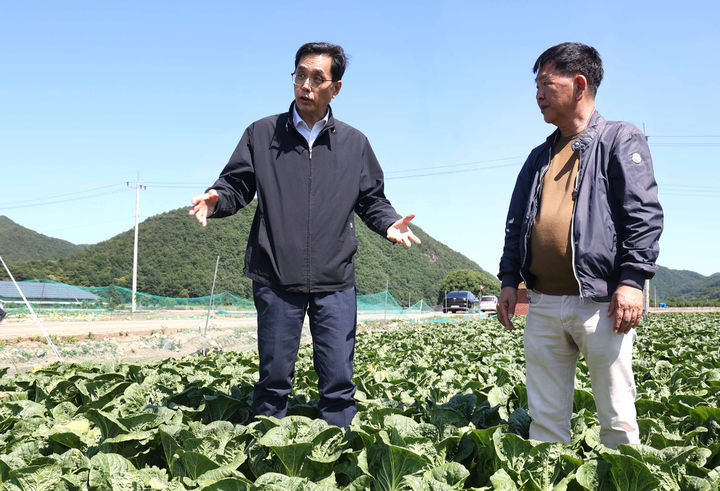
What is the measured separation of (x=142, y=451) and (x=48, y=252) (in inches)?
4433

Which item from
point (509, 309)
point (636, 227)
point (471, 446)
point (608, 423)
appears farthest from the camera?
point (509, 309)

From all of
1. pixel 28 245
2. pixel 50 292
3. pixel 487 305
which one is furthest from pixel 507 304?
pixel 28 245

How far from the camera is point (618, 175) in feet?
7.06

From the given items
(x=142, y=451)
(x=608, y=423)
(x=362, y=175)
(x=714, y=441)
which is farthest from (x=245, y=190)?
(x=714, y=441)

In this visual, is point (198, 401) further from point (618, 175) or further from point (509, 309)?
point (618, 175)

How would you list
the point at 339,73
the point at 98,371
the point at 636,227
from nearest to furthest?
the point at 636,227 → the point at 339,73 → the point at 98,371

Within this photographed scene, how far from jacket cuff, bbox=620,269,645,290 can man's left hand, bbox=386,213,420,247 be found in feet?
3.44

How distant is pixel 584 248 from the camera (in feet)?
7.09

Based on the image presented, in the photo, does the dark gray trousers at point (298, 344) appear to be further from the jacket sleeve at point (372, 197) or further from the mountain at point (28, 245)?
the mountain at point (28, 245)

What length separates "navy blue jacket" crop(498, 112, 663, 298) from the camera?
2072mm

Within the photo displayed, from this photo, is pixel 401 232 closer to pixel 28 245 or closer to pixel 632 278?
pixel 632 278

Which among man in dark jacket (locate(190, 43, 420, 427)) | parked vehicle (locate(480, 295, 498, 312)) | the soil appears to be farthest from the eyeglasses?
parked vehicle (locate(480, 295, 498, 312))

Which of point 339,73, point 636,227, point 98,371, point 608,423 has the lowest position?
point 98,371

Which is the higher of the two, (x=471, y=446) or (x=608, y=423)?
(x=608, y=423)
